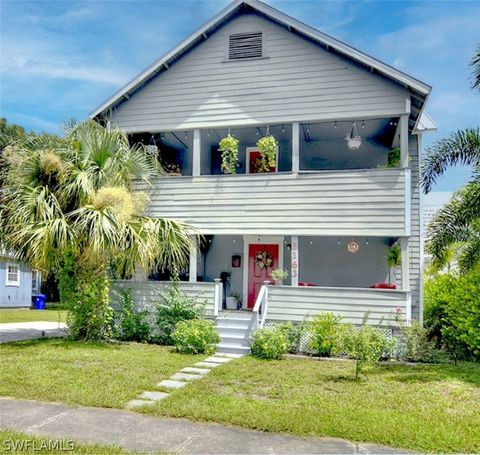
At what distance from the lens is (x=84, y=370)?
26.9 feet

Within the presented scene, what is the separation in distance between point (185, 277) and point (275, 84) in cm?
680

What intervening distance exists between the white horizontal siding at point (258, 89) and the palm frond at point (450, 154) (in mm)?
1631

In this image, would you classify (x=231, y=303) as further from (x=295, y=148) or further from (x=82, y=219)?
(x=82, y=219)

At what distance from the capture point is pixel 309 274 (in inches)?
564

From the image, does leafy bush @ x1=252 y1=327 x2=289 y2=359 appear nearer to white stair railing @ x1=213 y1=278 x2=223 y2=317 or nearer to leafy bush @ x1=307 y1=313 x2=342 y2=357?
leafy bush @ x1=307 y1=313 x2=342 y2=357

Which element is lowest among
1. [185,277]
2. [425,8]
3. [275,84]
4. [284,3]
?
[185,277]

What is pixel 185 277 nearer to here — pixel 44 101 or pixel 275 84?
pixel 275 84

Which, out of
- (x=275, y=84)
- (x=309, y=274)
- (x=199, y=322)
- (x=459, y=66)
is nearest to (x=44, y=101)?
(x=275, y=84)

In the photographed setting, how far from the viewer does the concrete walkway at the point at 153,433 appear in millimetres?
4824

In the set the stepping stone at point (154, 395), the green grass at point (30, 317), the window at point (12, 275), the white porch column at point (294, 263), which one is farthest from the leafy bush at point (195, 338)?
the window at point (12, 275)

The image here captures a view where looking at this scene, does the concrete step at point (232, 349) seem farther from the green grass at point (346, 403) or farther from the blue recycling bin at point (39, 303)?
the blue recycling bin at point (39, 303)

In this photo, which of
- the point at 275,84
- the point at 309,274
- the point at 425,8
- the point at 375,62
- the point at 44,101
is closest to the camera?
the point at 425,8

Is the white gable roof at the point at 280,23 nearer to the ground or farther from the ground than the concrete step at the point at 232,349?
farther from the ground

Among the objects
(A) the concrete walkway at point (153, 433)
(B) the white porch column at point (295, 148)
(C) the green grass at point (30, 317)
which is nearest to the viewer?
(A) the concrete walkway at point (153, 433)
